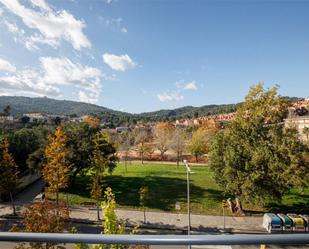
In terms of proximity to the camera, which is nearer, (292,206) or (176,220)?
(176,220)

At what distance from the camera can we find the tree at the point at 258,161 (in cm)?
2366

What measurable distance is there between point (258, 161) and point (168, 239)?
78.9ft

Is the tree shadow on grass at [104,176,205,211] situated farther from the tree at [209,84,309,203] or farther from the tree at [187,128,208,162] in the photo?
the tree at [187,128,208,162]

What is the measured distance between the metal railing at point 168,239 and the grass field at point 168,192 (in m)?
27.1

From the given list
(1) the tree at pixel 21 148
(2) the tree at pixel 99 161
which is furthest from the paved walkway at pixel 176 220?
(1) the tree at pixel 21 148

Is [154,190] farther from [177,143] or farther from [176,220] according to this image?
[177,143]

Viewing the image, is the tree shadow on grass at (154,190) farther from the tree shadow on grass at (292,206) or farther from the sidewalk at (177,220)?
the tree shadow on grass at (292,206)

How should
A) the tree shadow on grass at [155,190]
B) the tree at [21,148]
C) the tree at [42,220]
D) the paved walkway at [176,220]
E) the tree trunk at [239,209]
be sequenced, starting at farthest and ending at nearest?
the tree at [21,148] → the tree shadow on grass at [155,190] → the tree trunk at [239,209] → the paved walkway at [176,220] → the tree at [42,220]

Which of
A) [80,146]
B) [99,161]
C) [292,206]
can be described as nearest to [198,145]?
[292,206]

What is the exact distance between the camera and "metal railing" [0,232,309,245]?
1.90m

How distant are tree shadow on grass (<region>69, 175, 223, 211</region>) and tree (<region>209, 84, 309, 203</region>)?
245 inches

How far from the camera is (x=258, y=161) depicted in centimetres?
2433

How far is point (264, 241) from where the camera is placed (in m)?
1.90

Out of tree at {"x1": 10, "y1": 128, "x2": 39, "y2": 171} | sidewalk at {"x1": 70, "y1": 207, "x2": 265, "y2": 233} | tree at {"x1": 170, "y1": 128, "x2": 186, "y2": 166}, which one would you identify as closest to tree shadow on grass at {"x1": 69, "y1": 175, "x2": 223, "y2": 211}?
sidewalk at {"x1": 70, "y1": 207, "x2": 265, "y2": 233}
